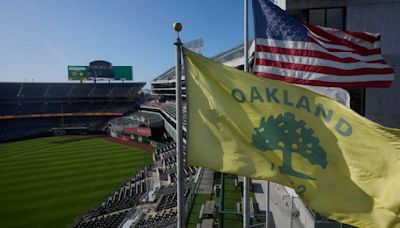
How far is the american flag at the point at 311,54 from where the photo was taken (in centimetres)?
684

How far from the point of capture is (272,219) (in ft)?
44.5

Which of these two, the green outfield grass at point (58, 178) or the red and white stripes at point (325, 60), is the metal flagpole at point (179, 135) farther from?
the green outfield grass at point (58, 178)

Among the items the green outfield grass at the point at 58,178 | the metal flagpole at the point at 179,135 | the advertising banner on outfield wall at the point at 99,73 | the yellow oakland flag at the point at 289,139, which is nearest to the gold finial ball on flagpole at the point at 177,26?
the metal flagpole at the point at 179,135

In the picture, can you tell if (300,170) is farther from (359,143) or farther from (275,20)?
(275,20)

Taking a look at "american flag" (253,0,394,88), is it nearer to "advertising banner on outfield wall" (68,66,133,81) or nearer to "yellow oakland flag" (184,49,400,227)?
"yellow oakland flag" (184,49,400,227)

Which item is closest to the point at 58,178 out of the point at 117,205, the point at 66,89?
the point at 117,205

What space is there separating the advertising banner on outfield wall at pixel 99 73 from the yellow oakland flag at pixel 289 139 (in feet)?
271

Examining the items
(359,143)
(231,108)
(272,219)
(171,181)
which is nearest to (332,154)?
(359,143)

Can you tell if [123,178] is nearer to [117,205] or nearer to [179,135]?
[117,205]

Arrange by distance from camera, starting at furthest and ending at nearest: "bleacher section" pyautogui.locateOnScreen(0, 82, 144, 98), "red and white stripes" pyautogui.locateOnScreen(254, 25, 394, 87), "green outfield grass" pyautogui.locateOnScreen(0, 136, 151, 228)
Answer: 1. "bleacher section" pyautogui.locateOnScreen(0, 82, 144, 98)
2. "green outfield grass" pyautogui.locateOnScreen(0, 136, 151, 228)
3. "red and white stripes" pyautogui.locateOnScreen(254, 25, 394, 87)

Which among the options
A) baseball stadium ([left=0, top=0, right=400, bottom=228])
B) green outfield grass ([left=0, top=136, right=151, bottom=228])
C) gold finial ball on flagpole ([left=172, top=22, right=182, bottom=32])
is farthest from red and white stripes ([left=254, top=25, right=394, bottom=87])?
green outfield grass ([left=0, top=136, right=151, bottom=228])

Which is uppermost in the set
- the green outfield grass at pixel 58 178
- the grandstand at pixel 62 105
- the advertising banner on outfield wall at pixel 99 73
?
the advertising banner on outfield wall at pixel 99 73

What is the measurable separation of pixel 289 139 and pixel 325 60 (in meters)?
3.01

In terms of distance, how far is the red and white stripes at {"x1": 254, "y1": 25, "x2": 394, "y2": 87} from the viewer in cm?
695
